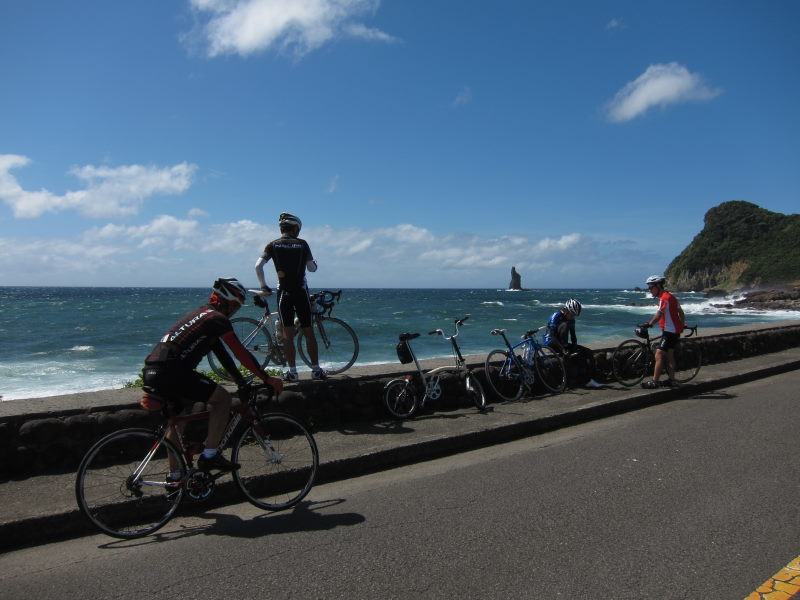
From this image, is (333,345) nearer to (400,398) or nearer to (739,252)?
(400,398)

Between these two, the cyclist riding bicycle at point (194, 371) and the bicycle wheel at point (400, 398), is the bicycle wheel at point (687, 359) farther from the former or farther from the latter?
the cyclist riding bicycle at point (194, 371)

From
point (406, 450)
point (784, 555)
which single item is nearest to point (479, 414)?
point (406, 450)

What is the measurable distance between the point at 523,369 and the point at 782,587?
4811 millimetres

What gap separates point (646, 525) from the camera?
12.2 ft

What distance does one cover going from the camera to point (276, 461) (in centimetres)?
439

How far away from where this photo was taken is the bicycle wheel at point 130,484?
12.0ft

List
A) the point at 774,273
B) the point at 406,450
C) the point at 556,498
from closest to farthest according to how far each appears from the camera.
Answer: the point at 556,498
the point at 406,450
the point at 774,273

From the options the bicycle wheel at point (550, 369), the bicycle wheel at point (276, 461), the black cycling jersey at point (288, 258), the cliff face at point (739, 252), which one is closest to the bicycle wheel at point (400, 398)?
the black cycling jersey at point (288, 258)

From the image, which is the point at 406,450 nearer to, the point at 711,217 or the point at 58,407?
the point at 58,407

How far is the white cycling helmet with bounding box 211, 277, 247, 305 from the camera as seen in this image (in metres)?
4.11

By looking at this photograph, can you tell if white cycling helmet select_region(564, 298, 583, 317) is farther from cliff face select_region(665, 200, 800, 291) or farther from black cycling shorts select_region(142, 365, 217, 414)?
cliff face select_region(665, 200, 800, 291)

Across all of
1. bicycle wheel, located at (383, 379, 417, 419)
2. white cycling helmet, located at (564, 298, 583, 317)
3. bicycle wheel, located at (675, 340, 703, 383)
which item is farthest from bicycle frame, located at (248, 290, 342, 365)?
bicycle wheel, located at (675, 340, 703, 383)

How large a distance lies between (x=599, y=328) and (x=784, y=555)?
40.8m

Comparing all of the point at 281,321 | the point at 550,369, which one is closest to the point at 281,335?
the point at 281,321
